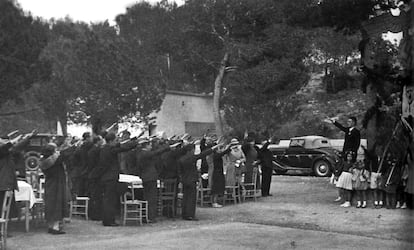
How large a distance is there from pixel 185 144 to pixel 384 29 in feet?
13.1

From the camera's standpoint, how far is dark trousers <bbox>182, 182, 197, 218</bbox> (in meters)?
9.79

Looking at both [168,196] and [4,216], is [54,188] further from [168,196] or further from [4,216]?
[168,196]

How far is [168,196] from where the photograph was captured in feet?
32.8

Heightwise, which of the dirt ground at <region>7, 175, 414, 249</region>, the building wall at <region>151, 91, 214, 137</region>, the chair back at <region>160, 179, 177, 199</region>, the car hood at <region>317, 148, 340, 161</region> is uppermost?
the building wall at <region>151, 91, 214, 137</region>

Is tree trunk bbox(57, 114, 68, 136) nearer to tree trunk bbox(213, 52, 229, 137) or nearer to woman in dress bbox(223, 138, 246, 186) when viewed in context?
woman in dress bbox(223, 138, 246, 186)

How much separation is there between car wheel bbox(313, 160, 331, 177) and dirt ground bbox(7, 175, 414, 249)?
7025mm

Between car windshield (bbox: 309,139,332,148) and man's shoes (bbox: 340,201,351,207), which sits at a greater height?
car windshield (bbox: 309,139,332,148)

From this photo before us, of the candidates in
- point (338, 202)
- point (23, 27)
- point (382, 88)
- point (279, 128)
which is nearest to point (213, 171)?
point (338, 202)

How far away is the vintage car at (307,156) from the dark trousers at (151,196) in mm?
9681

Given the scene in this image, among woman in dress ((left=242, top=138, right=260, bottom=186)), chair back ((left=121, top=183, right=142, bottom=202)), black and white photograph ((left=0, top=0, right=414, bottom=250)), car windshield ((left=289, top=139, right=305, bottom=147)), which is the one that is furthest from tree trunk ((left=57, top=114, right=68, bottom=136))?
car windshield ((left=289, top=139, right=305, bottom=147))

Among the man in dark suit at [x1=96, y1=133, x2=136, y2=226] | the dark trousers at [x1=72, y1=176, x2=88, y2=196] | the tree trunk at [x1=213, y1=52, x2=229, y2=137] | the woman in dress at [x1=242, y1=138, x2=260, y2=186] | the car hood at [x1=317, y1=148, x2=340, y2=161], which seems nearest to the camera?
the man in dark suit at [x1=96, y1=133, x2=136, y2=226]

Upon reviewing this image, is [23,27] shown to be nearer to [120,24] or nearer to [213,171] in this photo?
[120,24]

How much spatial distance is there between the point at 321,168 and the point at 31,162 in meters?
10.9

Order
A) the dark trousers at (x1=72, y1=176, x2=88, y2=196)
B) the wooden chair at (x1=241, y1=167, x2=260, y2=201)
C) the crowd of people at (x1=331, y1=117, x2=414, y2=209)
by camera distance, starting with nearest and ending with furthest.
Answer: the dark trousers at (x1=72, y1=176, x2=88, y2=196) → the crowd of people at (x1=331, y1=117, x2=414, y2=209) → the wooden chair at (x1=241, y1=167, x2=260, y2=201)
